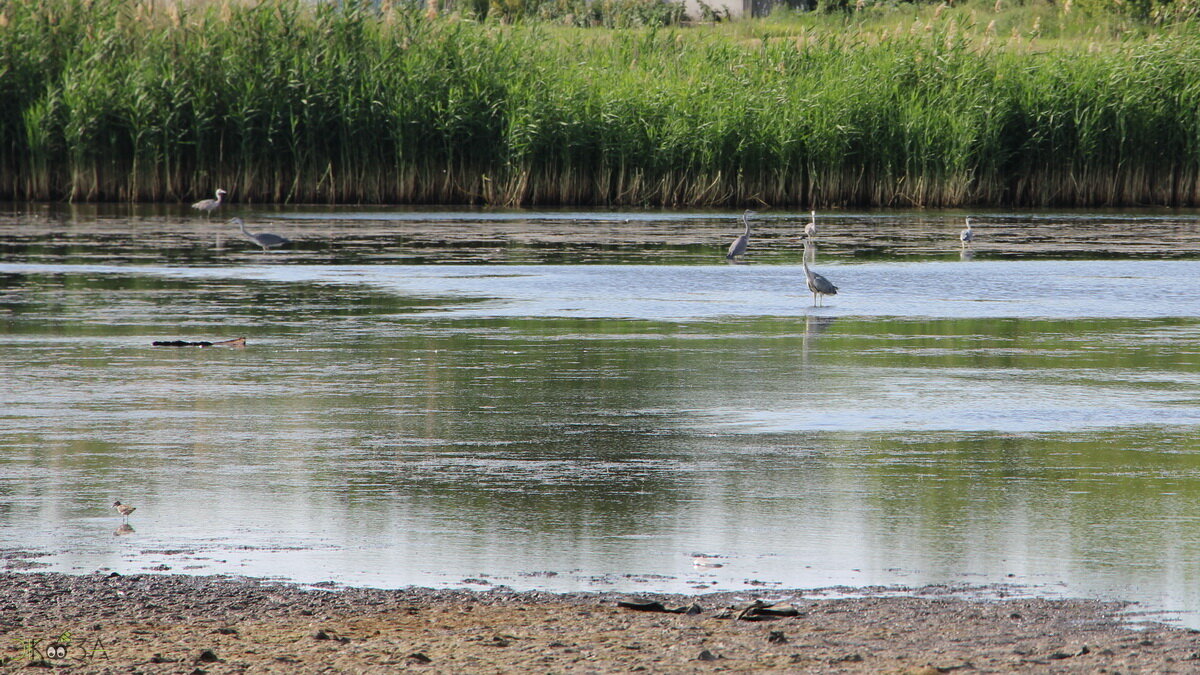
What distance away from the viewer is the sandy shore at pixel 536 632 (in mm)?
4070

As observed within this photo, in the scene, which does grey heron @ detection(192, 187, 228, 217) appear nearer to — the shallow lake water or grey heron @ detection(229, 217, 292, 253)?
grey heron @ detection(229, 217, 292, 253)

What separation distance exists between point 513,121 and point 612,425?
1599 centimetres

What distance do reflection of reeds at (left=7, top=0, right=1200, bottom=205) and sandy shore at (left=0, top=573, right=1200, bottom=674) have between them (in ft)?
61.4

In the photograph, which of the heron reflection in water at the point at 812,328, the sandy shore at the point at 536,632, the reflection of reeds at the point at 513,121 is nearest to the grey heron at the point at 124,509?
the sandy shore at the point at 536,632

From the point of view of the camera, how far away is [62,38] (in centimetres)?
2405

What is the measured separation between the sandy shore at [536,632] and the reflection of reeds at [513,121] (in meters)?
18.7

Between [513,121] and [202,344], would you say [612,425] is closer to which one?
[202,344]

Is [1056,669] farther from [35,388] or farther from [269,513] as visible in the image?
[35,388]

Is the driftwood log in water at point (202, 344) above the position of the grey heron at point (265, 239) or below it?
above

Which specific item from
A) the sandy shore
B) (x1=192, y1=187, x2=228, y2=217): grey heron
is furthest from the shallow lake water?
(x1=192, y1=187, x2=228, y2=217): grey heron

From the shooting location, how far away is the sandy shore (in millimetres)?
4070

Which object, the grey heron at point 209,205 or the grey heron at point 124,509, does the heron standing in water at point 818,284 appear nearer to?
the grey heron at point 124,509

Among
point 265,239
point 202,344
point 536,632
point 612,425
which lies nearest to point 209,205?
point 265,239

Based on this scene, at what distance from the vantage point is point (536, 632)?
4.34m
